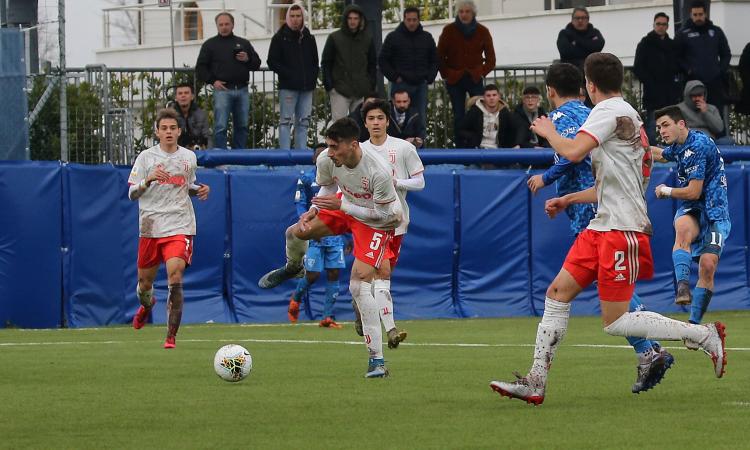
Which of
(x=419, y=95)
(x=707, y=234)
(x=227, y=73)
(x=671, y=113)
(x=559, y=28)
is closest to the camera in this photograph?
(x=707, y=234)

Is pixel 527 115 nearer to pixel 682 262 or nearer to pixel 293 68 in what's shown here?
pixel 293 68

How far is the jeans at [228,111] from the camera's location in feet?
72.6

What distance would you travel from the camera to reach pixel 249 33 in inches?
1832

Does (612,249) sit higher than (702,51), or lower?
lower

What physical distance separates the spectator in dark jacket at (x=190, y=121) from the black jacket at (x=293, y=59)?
1.27 metres

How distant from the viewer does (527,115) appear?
22359 mm

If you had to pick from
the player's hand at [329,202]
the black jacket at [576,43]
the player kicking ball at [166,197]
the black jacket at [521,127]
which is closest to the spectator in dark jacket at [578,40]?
the black jacket at [576,43]

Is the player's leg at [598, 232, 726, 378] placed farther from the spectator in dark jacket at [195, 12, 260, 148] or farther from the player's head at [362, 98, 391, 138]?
the spectator in dark jacket at [195, 12, 260, 148]

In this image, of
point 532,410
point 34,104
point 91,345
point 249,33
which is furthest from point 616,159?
point 249,33

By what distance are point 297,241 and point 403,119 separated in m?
7.34

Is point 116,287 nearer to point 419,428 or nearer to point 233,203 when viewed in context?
point 233,203

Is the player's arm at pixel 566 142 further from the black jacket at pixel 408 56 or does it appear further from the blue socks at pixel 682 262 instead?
the black jacket at pixel 408 56

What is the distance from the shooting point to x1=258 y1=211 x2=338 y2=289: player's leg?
13.3 metres

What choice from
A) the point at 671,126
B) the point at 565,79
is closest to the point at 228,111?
the point at 671,126
